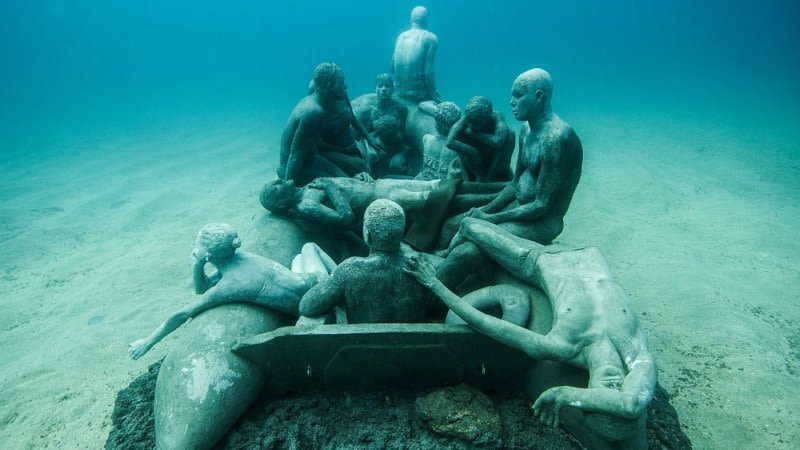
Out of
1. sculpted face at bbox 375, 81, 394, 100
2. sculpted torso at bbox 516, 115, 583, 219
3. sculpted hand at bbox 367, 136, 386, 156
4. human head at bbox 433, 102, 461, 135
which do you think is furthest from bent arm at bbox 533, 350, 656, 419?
sculpted face at bbox 375, 81, 394, 100

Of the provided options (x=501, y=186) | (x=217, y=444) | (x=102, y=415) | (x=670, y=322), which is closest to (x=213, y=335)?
(x=217, y=444)

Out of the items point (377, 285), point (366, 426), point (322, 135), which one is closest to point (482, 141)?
point (322, 135)

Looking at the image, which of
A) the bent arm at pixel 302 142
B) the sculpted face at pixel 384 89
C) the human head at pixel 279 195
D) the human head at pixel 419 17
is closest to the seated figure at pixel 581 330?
the human head at pixel 279 195

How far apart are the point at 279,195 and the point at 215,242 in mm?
1439

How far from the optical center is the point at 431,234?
16.0 feet

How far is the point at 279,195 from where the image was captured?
4781mm

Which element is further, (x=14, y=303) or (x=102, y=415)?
(x=14, y=303)

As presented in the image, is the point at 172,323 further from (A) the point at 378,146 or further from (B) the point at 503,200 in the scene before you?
Result: (A) the point at 378,146

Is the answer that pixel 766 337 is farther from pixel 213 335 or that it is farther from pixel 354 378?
pixel 213 335

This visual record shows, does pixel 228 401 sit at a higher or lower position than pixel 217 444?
higher

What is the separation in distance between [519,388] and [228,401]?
2.13 m

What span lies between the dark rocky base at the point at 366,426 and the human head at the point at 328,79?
11.8ft

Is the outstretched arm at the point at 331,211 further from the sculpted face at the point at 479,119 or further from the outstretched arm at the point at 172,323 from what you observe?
the sculpted face at the point at 479,119

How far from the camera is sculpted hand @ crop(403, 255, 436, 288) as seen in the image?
3088 mm
